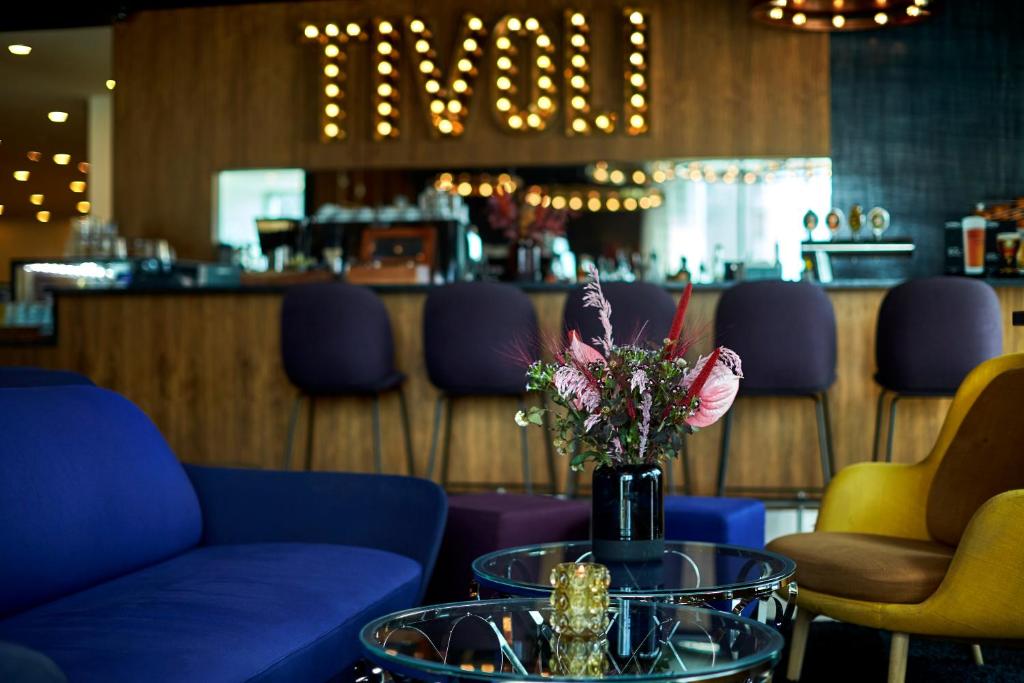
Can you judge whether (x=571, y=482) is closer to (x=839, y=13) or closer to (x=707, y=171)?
(x=839, y=13)

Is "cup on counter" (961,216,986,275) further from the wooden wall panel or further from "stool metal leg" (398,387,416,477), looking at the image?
"stool metal leg" (398,387,416,477)

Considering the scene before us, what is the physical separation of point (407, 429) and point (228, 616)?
3481mm

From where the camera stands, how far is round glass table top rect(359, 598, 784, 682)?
167cm

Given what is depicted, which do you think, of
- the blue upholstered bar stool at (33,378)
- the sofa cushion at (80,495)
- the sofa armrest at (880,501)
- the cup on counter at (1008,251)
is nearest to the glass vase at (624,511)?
the sofa cushion at (80,495)

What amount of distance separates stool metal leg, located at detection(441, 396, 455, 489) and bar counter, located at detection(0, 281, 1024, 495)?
0.03m

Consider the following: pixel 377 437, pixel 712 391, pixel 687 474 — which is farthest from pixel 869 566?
pixel 377 437

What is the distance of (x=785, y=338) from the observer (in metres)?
4.88

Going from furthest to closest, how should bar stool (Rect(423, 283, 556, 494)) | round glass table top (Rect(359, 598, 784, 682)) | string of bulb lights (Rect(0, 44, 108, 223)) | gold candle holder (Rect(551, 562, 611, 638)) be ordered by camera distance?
1. string of bulb lights (Rect(0, 44, 108, 223))
2. bar stool (Rect(423, 283, 556, 494))
3. gold candle holder (Rect(551, 562, 611, 638))
4. round glass table top (Rect(359, 598, 784, 682))

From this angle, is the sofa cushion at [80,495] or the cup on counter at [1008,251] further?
the cup on counter at [1008,251]

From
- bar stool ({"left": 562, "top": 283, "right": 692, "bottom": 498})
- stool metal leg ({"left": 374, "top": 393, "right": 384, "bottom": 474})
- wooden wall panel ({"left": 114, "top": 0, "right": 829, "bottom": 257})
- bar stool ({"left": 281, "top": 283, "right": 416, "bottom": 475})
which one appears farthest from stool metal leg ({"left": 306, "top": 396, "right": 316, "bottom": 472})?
wooden wall panel ({"left": 114, "top": 0, "right": 829, "bottom": 257})

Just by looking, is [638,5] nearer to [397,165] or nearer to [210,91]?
[397,165]

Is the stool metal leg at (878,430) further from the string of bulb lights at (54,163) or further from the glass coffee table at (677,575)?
the string of bulb lights at (54,163)

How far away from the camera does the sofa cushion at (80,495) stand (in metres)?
2.30

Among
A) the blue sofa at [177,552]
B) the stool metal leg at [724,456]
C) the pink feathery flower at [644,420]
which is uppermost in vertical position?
the pink feathery flower at [644,420]
